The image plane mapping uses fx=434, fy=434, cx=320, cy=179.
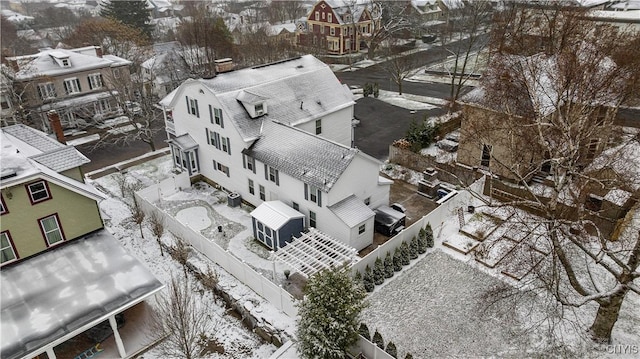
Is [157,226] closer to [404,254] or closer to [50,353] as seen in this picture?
[50,353]

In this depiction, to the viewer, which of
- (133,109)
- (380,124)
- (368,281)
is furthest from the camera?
(133,109)

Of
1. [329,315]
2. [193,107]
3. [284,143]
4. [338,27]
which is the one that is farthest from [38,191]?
[338,27]

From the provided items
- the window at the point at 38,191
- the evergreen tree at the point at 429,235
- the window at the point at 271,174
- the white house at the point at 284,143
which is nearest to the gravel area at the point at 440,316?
the evergreen tree at the point at 429,235

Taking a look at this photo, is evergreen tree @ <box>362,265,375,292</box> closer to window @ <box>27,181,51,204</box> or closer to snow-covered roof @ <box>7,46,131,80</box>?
window @ <box>27,181,51,204</box>

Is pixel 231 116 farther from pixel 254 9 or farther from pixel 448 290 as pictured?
pixel 254 9

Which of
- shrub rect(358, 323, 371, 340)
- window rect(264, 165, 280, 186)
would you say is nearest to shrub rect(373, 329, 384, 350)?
shrub rect(358, 323, 371, 340)

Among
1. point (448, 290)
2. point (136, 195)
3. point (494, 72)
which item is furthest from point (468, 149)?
point (136, 195)
